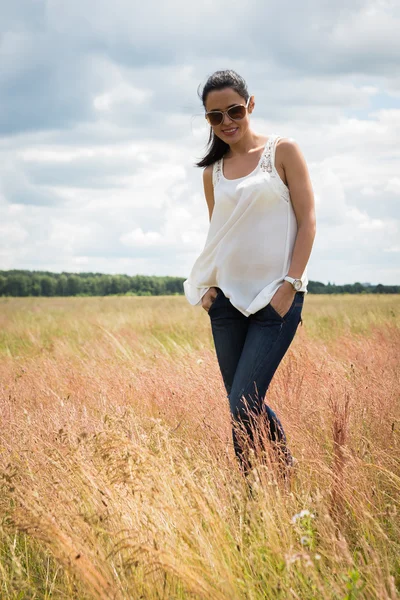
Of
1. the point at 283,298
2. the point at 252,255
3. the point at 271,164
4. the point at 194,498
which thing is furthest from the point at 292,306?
the point at 194,498

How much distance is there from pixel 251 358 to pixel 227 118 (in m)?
1.24

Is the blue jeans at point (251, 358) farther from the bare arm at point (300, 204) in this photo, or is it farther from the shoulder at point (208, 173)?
the shoulder at point (208, 173)

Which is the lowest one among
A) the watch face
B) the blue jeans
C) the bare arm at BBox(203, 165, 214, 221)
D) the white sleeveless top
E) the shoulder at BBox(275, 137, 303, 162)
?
the blue jeans

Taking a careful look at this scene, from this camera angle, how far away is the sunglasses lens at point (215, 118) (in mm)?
3018

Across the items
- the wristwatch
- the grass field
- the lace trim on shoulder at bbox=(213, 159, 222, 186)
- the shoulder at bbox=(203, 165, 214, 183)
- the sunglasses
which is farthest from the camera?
the shoulder at bbox=(203, 165, 214, 183)

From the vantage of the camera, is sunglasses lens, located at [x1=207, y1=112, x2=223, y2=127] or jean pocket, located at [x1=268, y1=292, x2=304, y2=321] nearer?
jean pocket, located at [x1=268, y1=292, x2=304, y2=321]

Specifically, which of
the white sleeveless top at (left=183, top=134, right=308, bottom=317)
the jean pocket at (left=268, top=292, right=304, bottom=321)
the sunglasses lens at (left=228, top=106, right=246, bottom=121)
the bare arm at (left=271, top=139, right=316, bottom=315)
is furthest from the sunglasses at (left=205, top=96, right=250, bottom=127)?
the jean pocket at (left=268, top=292, right=304, bottom=321)

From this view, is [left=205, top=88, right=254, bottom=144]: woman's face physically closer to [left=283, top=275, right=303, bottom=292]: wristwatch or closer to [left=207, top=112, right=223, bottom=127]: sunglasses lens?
[left=207, top=112, right=223, bottom=127]: sunglasses lens

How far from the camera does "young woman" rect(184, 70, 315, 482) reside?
2779 millimetres

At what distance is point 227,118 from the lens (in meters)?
2.99

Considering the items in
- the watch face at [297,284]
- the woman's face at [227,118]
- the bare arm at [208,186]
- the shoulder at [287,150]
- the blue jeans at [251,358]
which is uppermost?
the woman's face at [227,118]

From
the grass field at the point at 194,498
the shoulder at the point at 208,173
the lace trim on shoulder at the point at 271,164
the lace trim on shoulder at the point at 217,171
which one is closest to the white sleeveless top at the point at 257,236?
the lace trim on shoulder at the point at 271,164

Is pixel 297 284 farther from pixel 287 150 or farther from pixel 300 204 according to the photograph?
pixel 287 150

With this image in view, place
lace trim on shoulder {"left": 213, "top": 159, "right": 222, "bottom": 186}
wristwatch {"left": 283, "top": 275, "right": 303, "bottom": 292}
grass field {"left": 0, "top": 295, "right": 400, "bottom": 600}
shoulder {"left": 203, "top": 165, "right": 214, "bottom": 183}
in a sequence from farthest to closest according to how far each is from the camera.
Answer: shoulder {"left": 203, "top": 165, "right": 214, "bottom": 183}
lace trim on shoulder {"left": 213, "top": 159, "right": 222, "bottom": 186}
wristwatch {"left": 283, "top": 275, "right": 303, "bottom": 292}
grass field {"left": 0, "top": 295, "right": 400, "bottom": 600}
